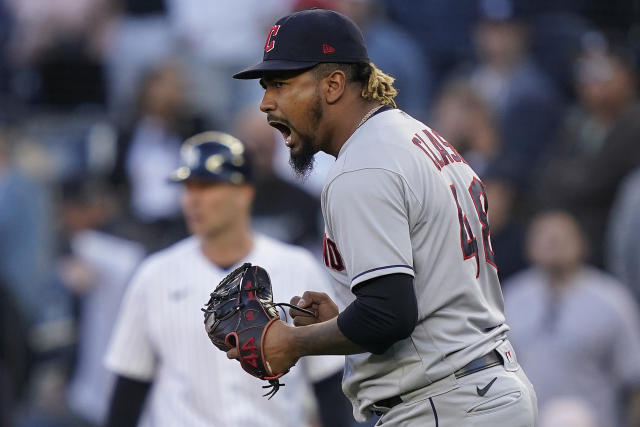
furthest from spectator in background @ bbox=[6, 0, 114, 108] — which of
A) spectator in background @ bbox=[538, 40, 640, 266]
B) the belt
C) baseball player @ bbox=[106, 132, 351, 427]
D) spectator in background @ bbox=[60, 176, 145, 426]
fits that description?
the belt

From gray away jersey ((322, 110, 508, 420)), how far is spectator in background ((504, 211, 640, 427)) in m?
3.85

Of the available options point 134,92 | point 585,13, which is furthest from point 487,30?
point 134,92

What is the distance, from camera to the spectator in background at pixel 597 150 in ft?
25.2

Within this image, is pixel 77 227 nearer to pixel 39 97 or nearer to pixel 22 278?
pixel 22 278

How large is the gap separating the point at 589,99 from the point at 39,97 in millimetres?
5156

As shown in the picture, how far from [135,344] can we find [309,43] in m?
2.02

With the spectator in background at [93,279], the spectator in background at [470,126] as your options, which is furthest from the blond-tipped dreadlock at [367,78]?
the spectator in background at [93,279]

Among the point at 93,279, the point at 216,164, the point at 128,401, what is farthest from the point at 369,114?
the point at 93,279

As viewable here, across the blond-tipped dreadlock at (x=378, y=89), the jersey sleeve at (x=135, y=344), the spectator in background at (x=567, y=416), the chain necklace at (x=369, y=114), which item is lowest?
the spectator in background at (x=567, y=416)

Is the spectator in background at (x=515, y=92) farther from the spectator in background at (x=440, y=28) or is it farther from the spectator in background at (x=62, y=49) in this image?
the spectator in background at (x=62, y=49)

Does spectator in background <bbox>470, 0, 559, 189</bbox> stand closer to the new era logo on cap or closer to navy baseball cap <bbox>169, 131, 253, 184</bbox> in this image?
→ navy baseball cap <bbox>169, 131, 253, 184</bbox>

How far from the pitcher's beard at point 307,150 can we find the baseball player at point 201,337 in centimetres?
140

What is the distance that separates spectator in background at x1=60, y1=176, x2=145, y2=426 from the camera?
8117 millimetres

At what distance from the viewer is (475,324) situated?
129 inches
